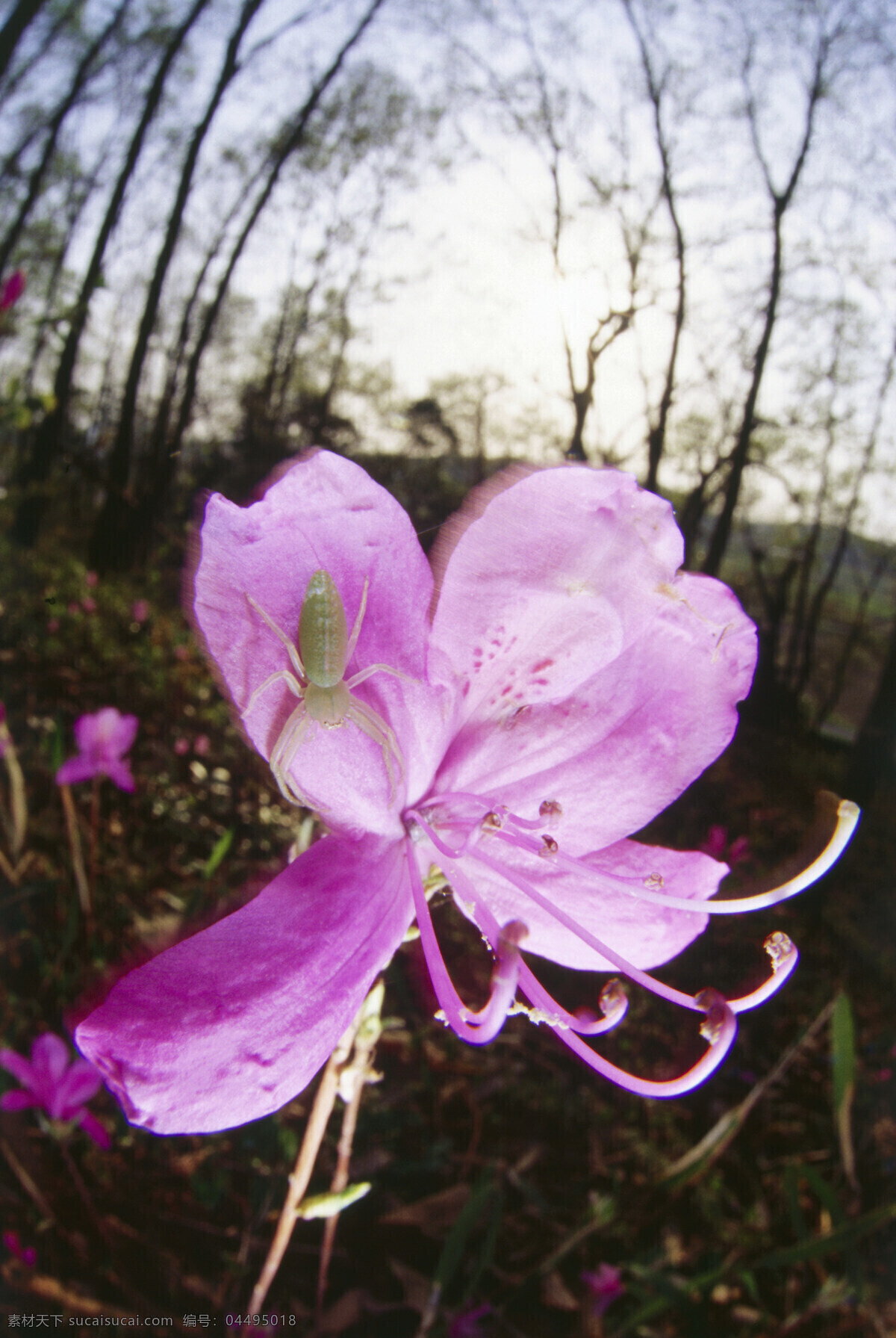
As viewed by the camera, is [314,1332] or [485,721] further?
[314,1332]

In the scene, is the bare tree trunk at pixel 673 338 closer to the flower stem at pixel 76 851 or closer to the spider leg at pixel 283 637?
the spider leg at pixel 283 637

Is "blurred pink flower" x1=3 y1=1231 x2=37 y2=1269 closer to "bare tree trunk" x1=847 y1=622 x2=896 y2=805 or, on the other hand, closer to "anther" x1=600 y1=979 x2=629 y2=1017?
"anther" x1=600 y1=979 x2=629 y2=1017

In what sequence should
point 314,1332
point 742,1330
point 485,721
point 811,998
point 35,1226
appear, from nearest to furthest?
point 485,721
point 314,1332
point 35,1226
point 742,1330
point 811,998

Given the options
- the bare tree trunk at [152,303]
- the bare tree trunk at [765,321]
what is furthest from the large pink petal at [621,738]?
the bare tree trunk at [152,303]

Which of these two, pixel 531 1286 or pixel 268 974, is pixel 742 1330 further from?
pixel 268 974

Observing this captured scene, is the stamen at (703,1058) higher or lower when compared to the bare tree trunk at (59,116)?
lower

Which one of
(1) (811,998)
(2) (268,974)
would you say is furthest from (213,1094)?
(1) (811,998)

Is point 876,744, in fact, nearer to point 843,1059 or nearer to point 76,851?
point 843,1059
